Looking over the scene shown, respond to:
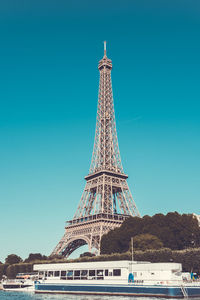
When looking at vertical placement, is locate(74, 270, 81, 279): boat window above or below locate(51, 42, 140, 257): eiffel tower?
below

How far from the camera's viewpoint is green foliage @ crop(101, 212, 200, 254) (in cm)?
7606

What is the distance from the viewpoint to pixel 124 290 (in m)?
53.8

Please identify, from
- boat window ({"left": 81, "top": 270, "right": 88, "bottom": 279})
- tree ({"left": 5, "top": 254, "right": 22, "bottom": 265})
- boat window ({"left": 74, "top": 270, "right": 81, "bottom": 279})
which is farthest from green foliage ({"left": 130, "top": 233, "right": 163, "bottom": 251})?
tree ({"left": 5, "top": 254, "right": 22, "bottom": 265})

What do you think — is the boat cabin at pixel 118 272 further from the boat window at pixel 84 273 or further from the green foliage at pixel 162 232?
the green foliage at pixel 162 232

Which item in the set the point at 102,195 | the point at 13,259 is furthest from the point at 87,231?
the point at 13,259

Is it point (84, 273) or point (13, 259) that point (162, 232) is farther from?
point (13, 259)

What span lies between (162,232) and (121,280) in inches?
908

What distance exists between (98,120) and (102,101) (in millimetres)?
7248

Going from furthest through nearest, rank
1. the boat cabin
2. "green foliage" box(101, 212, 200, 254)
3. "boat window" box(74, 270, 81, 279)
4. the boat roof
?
"green foliage" box(101, 212, 200, 254) → "boat window" box(74, 270, 81, 279) → the boat roof → the boat cabin

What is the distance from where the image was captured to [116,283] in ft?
184

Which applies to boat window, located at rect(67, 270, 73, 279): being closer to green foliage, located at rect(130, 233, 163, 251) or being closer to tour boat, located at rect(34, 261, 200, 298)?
tour boat, located at rect(34, 261, 200, 298)

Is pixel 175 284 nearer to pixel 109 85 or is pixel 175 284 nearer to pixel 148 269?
pixel 148 269

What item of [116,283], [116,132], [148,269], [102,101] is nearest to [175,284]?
[148,269]

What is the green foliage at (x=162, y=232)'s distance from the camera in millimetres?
76062
